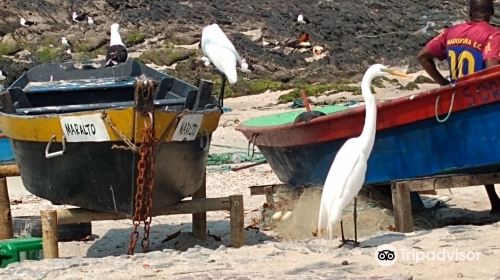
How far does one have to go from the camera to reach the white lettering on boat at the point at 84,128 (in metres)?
6.99

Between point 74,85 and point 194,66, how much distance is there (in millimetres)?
17874

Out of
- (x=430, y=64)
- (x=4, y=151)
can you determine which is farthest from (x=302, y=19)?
(x=430, y=64)

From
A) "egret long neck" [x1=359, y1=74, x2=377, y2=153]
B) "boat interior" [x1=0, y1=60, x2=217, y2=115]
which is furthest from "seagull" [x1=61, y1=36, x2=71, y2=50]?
"egret long neck" [x1=359, y1=74, x2=377, y2=153]

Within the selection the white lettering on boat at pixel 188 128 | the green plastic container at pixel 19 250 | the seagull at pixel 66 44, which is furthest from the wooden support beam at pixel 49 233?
the seagull at pixel 66 44

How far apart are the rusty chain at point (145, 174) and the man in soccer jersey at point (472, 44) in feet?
7.97

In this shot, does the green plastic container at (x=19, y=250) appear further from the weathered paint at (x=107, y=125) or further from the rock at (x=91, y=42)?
the rock at (x=91, y=42)

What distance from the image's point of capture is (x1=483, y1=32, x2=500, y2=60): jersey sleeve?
7.50m

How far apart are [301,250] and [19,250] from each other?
2261mm

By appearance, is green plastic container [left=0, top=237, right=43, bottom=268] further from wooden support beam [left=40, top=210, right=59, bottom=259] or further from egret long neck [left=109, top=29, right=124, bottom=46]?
egret long neck [left=109, top=29, right=124, bottom=46]

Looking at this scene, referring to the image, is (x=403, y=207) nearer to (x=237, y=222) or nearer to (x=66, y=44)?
(x=237, y=222)

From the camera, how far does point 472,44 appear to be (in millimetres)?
7715

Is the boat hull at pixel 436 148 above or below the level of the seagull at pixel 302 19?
below

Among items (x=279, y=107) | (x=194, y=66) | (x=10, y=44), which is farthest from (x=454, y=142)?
(x=10, y=44)

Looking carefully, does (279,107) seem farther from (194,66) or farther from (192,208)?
(192,208)
